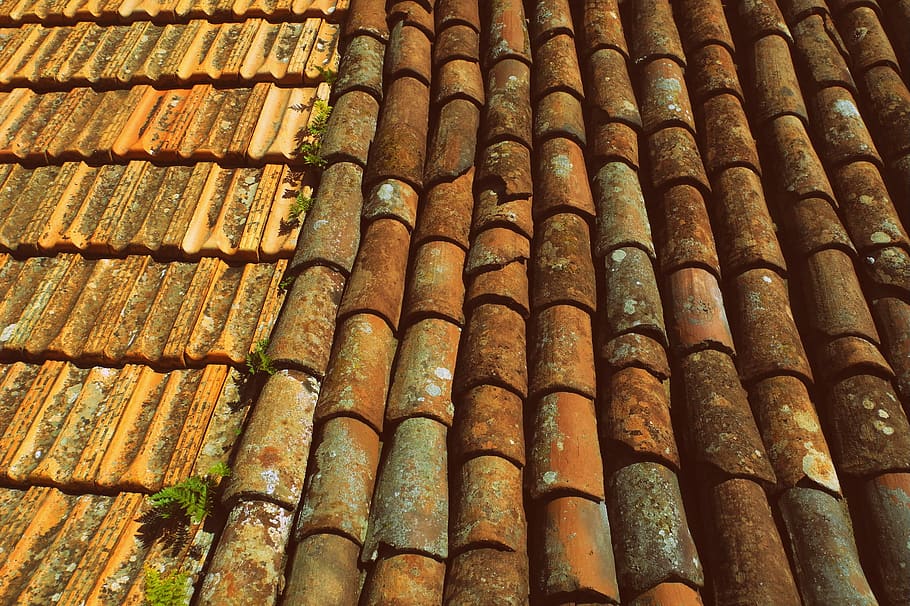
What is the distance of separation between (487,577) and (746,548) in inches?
29.4

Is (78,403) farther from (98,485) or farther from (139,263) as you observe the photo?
(139,263)

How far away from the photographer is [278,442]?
87.7 inches

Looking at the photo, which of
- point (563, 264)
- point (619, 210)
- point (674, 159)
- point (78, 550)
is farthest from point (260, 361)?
point (674, 159)

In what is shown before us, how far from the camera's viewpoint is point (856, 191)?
2.87 m

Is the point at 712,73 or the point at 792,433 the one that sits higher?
the point at 712,73

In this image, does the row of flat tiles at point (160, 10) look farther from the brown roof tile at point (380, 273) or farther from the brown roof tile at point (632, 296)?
the brown roof tile at point (632, 296)

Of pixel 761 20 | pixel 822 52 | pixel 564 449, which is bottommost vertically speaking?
pixel 564 449

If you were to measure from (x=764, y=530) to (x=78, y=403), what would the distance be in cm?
237

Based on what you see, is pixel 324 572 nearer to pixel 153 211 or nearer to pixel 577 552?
pixel 577 552

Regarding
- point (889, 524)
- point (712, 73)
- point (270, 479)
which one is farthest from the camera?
point (712, 73)

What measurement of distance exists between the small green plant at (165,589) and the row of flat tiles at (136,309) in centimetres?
78

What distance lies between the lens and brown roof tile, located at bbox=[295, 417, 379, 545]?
205cm

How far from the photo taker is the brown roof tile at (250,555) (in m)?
1.93

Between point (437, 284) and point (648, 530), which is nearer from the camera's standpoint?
point (648, 530)
